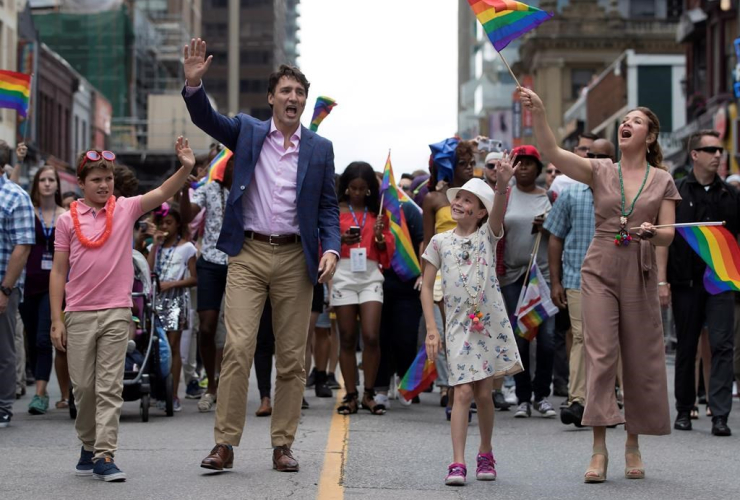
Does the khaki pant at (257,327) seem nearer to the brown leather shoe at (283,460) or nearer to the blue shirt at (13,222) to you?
the brown leather shoe at (283,460)

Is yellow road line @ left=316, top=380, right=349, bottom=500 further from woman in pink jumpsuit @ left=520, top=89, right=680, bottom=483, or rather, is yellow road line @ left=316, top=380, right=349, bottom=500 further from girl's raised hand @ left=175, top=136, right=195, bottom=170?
girl's raised hand @ left=175, top=136, right=195, bottom=170

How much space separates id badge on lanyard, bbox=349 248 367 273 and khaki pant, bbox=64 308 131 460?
3.63 m

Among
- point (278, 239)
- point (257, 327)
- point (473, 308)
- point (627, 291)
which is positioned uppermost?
point (278, 239)

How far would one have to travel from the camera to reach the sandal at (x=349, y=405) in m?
11.2

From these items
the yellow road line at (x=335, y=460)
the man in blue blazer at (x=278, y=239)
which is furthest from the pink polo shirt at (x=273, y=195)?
the yellow road line at (x=335, y=460)

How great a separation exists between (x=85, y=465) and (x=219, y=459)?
0.77 m

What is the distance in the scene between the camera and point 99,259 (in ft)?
26.0

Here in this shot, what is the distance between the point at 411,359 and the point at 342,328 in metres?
0.92

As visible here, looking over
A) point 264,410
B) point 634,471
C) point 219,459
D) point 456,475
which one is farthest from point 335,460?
point 264,410

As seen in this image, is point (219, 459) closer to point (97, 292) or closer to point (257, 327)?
point (257, 327)

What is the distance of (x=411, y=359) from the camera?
1192 centimetres

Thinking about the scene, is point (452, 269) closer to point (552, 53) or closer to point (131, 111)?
point (131, 111)

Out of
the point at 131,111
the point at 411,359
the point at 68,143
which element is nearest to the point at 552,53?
the point at 131,111

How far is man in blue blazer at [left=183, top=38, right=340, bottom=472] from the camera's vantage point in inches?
305
